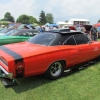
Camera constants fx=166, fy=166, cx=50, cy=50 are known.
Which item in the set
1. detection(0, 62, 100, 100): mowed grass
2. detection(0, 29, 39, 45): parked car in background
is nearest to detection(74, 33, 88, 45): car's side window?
detection(0, 62, 100, 100): mowed grass

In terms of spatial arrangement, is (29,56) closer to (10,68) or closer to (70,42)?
(10,68)

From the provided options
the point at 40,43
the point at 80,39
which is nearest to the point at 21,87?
the point at 40,43

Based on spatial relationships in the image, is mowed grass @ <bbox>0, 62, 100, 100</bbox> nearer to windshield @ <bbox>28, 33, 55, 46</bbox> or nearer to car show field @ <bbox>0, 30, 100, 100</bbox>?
car show field @ <bbox>0, 30, 100, 100</bbox>

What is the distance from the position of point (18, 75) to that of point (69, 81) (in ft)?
5.12

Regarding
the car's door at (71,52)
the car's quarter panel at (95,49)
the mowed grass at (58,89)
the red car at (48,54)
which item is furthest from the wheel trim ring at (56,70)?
the car's quarter panel at (95,49)

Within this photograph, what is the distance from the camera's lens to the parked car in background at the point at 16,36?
856 centimetres

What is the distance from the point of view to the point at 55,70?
16.3 feet

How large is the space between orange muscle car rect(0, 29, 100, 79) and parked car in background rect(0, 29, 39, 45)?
332 centimetres

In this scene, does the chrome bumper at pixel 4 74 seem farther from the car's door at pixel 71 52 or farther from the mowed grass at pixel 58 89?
the car's door at pixel 71 52

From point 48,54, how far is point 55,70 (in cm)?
66

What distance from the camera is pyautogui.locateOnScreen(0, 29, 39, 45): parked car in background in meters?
8.56

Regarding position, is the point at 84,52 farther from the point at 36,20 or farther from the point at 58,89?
the point at 36,20

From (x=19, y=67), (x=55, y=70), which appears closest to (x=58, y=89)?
(x=55, y=70)

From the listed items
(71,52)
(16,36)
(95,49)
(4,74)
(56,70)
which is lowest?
(56,70)
